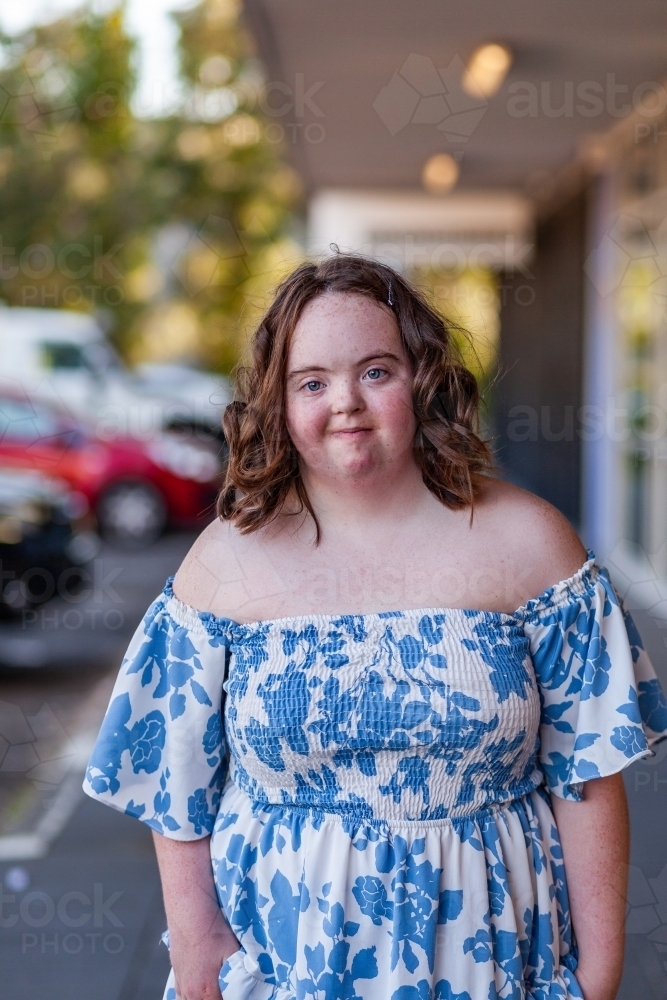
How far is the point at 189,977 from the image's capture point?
60.8 inches

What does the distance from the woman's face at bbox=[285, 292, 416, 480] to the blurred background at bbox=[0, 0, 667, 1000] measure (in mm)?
168

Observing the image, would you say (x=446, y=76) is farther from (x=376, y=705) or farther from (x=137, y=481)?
(x=137, y=481)

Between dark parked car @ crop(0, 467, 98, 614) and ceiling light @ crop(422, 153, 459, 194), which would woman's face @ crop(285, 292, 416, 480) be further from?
ceiling light @ crop(422, 153, 459, 194)

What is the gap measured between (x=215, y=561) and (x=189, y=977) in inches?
23.0

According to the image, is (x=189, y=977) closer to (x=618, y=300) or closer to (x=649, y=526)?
(x=649, y=526)

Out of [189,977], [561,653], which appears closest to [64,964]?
[189,977]

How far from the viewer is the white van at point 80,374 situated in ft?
Answer: 36.3

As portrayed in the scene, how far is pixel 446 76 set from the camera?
5.80 meters

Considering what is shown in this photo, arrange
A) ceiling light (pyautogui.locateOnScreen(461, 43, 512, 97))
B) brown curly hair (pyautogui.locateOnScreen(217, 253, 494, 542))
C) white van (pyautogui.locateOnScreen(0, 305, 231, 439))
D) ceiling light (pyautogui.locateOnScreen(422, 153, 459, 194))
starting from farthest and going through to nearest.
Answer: white van (pyautogui.locateOnScreen(0, 305, 231, 439)) < ceiling light (pyautogui.locateOnScreen(422, 153, 459, 194)) < ceiling light (pyautogui.locateOnScreen(461, 43, 512, 97)) < brown curly hair (pyautogui.locateOnScreen(217, 253, 494, 542))

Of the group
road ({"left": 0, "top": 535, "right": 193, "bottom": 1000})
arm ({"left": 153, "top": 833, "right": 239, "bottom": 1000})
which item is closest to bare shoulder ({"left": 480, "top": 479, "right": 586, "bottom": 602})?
arm ({"left": 153, "top": 833, "right": 239, "bottom": 1000})

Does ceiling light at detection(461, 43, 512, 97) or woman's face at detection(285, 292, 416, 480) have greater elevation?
ceiling light at detection(461, 43, 512, 97)

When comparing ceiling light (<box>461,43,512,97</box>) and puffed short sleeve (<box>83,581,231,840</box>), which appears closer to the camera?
puffed short sleeve (<box>83,581,231,840</box>)

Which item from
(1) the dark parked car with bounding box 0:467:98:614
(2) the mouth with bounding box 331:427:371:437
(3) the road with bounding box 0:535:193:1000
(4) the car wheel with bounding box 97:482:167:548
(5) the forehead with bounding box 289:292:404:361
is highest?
(5) the forehead with bounding box 289:292:404:361

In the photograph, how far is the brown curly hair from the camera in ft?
4.92
